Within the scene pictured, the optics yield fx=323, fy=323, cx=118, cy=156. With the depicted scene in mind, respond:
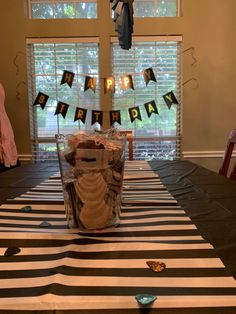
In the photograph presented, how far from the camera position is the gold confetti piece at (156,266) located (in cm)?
68

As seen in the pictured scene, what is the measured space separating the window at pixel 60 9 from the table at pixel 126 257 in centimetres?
287

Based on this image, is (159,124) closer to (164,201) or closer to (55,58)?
(55,58)

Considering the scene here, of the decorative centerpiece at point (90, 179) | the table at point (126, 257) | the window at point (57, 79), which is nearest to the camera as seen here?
the table at point (126, 257)

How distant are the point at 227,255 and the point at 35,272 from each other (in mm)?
435

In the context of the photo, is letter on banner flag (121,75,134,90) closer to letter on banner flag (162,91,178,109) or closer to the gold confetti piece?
letter on banner flag (162,91,178,109)

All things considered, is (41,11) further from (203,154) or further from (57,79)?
(203,154)

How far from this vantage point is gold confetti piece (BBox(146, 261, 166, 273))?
26.9 inches

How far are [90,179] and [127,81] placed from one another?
109 inches

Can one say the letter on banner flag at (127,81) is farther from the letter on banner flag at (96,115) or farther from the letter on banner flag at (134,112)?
the letter on banner flag at (96,115)

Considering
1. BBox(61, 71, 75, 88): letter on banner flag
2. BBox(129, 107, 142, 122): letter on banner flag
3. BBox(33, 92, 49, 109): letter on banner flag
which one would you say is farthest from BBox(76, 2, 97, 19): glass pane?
BBox(129, 107, 142, 122): letter on banner flag

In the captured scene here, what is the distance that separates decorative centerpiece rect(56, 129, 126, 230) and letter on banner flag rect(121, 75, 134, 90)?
265 centimetres

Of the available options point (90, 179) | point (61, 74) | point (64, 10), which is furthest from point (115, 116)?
point (90, 179)

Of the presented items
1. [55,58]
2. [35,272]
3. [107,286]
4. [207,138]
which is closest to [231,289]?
[107,286]

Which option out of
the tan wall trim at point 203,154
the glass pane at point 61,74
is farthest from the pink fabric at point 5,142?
the tan wall trim at point 203,154
